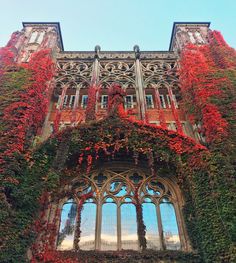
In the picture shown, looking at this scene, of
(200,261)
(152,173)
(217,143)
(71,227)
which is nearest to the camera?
(200,261)

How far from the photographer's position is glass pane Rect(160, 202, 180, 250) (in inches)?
396

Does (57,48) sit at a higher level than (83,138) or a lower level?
higher

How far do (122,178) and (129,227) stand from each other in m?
2.11

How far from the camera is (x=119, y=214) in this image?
10750 mm

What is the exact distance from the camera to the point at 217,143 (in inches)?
439

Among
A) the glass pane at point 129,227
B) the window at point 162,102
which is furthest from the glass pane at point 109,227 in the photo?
the window at point 162,102

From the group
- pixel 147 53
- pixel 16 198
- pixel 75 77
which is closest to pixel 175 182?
pixel 16 198

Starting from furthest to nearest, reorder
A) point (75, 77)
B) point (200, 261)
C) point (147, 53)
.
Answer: point (147, 53) < point (75, 77) < point (200, 261)

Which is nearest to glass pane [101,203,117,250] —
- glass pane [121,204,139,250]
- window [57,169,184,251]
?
window [57,169,184,251]

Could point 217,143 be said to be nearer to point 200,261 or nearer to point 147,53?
point 200,261

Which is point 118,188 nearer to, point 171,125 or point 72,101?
point 171,125

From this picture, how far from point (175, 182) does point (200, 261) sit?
3272 mm

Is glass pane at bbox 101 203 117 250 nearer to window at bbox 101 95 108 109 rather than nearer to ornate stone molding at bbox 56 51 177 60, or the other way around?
window at bbox 101 95 108 109

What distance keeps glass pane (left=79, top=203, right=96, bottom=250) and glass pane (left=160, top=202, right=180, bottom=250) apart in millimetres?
2459
